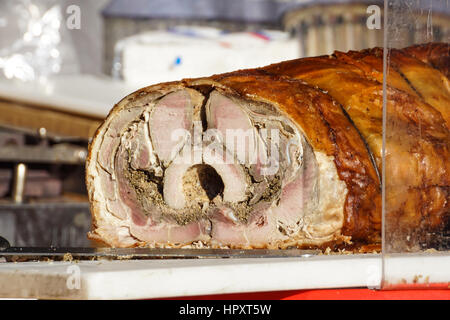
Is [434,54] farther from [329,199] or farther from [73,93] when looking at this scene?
[73,93]

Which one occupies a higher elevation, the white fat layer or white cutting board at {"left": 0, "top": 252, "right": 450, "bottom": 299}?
the white fat layer

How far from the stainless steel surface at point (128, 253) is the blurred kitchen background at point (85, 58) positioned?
70.2 inches

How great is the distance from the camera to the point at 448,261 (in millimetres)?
1854

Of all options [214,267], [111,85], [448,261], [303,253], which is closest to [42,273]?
[214,267]

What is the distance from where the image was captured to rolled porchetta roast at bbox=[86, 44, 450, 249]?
6.72 ft

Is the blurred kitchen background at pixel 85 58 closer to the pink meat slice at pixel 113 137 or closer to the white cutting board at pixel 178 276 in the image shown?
the pink meat slice at pixel 113 137

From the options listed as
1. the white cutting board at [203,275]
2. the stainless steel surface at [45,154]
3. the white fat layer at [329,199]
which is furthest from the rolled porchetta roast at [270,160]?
the stainless steel surface at [45,154]

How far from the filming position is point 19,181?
4.68 m

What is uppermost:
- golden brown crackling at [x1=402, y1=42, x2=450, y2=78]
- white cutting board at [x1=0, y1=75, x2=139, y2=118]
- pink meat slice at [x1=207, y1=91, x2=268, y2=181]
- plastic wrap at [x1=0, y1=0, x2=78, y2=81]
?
plastic wrap at [x1=0, y1=0, x2=78, y2=81]

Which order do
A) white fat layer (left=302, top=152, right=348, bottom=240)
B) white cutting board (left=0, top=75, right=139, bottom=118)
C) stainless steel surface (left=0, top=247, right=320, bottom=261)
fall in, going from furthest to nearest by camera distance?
white cutting board (left=0, top=75, right=139, bottom=118) → white fat layer (left=302, top=152, right=348, bottom=240) → stainless steel surface (left=0, top=247, right=320, bottom=261)

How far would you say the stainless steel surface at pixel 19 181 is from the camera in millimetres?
4625

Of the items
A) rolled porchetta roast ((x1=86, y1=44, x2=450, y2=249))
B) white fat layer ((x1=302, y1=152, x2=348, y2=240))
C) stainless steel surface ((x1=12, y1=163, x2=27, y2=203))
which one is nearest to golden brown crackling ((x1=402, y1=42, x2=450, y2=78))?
rolled porchetta roast ((x1=86, y1=44, x2=450, y2=249))

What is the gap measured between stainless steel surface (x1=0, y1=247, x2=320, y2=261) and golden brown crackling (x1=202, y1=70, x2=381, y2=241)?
20 cm

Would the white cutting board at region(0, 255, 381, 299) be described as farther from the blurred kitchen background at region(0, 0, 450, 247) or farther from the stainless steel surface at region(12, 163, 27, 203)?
the stainless steel surface at region(12, 163, 27, 203)
